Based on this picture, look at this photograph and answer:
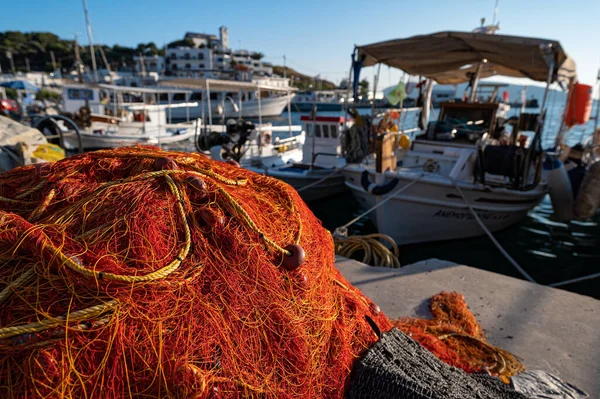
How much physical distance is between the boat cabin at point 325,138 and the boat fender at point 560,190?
19.8 feet

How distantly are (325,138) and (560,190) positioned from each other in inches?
282

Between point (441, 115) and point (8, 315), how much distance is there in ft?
35.2

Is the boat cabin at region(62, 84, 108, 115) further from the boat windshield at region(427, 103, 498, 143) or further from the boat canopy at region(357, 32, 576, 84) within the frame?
the boat windshield at region(427, 103, 498, 143)

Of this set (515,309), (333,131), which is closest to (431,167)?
(333,131)

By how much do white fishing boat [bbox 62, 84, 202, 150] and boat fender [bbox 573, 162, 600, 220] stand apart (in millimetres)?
14258

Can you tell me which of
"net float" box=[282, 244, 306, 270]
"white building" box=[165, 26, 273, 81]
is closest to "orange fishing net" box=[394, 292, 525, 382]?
"net float" box=[282, 244, 306, 270]

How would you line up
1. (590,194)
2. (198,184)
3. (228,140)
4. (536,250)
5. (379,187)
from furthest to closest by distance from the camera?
(228,140)
(536,250)
(379,187)
(590,194)
(198,184)

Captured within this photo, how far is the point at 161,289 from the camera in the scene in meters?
1.66

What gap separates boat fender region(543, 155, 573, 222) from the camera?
356 inches

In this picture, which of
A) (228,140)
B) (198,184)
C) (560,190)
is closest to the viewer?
(198,184)

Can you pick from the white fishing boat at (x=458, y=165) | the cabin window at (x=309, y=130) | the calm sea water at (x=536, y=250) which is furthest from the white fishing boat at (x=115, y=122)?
the calm sea water at (x=536, y=250)

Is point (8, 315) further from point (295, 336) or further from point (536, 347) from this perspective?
point (536, 347)

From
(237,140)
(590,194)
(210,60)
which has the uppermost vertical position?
(210,60)

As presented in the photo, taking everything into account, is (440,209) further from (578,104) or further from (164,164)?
(164,164)
